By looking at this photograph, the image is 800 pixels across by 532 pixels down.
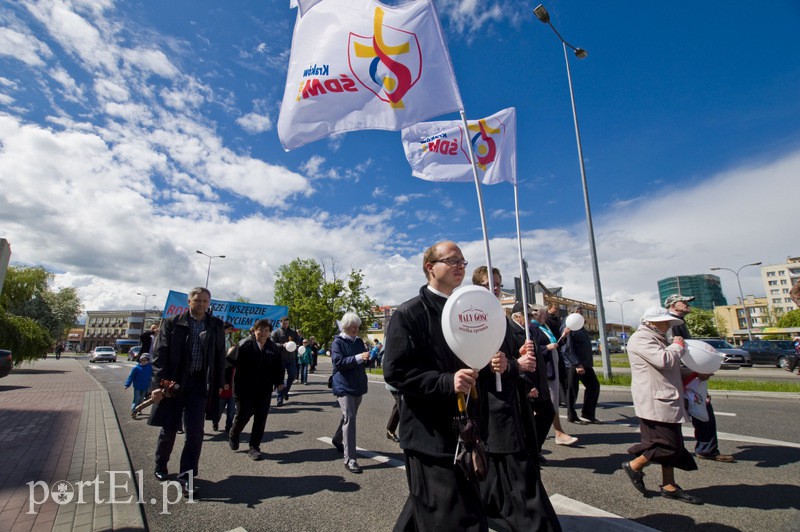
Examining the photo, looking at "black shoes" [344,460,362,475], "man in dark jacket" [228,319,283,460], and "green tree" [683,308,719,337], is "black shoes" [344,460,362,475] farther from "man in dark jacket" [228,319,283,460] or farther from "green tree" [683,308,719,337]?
"green tree" [683,308,719,337]

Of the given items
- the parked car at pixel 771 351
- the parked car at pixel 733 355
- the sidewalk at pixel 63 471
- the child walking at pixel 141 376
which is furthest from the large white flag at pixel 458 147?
the parked car at pixel 771 351

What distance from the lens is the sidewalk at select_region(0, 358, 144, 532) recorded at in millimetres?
3227

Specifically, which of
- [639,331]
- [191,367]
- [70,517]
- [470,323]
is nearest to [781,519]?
[639,331]

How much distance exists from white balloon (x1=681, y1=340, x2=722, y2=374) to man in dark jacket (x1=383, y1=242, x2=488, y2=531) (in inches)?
124

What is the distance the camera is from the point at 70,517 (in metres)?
3.27

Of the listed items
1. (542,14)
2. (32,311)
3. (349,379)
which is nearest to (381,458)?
(349,379)

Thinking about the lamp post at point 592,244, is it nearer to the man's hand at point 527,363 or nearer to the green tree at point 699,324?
the man's hand at point 527,363

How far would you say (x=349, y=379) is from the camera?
4988 millimetres

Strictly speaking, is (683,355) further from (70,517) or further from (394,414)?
(70,517)

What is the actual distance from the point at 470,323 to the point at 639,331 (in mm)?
2716

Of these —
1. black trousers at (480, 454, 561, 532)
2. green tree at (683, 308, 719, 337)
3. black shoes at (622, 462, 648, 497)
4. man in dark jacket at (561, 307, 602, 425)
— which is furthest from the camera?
green tree at (683, 308, 719, 337)

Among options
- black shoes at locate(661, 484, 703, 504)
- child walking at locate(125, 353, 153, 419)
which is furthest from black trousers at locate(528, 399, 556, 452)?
child walking at locate(125, 353, 153, 419)

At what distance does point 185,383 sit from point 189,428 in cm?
45

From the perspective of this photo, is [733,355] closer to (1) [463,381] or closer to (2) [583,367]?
(2) [583,367]
